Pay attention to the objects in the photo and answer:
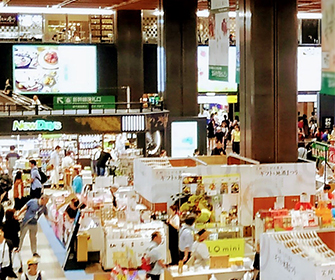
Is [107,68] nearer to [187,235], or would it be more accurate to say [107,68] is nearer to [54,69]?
[54,69]

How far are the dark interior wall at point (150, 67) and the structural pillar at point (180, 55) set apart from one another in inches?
242

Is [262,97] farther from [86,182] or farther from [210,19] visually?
[86,182]

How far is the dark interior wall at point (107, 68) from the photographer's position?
23.8 m

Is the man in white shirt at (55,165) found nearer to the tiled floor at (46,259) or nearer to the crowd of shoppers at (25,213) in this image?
the crowd of shoppers at (25,213)

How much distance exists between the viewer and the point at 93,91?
24984mm

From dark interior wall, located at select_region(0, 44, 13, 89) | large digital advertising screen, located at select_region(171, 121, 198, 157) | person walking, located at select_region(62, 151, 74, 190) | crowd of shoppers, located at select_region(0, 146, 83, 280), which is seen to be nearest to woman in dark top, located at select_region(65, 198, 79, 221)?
crowd of shoppers, located at select_region(0, 146, 83, 280)

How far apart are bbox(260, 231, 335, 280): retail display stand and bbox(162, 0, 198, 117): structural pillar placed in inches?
512

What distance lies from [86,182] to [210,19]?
676cm

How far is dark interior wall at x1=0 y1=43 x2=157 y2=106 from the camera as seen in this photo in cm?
2381

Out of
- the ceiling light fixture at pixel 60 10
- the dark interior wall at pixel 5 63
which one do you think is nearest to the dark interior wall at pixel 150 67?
the ceiling light fixture at pixel 60 10

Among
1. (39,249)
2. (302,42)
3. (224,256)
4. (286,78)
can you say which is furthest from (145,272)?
(302,42)

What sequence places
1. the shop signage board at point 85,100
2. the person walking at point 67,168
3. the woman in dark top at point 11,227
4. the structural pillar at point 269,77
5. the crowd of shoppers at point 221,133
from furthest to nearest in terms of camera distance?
1. the crowd of shoppers at point 221,133
2. the shop signage board at point 85,100
3. the person walking at point 67,168
4. the structural pillar at point 269,77
5. the woman in dark top at point 11,227

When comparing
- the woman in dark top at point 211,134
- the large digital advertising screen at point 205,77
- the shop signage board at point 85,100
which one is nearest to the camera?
the shop signage board at point 85,100

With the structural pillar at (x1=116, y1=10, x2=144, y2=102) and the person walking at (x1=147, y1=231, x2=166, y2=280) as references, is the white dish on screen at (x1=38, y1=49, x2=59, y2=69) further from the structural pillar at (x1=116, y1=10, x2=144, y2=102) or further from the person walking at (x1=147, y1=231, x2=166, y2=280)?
the person walking at (x1=147, y1=231, x2=166, y2=280)
